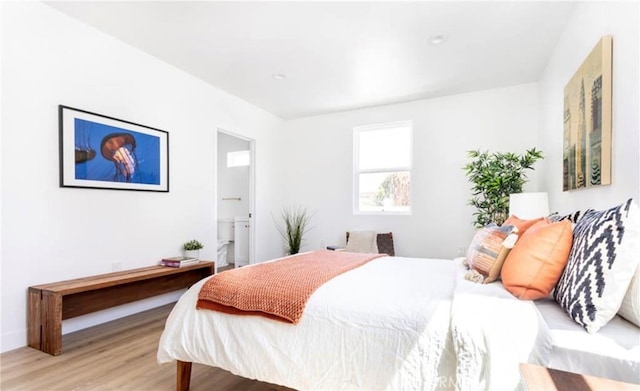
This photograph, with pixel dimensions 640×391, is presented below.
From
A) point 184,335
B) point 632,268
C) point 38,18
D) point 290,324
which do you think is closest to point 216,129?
point 38,18

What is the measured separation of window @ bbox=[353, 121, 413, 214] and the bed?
293cm

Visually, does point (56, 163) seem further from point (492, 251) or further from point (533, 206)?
point (533, 206)

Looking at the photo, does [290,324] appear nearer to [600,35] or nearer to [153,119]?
[600,35]

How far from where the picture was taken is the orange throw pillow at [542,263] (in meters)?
1.33

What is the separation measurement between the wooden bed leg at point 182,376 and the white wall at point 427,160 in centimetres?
332

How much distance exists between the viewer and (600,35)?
1.92 meters

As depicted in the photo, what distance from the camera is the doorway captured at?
545 centimetres

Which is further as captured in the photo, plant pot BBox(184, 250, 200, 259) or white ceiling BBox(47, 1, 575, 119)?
plant pot BBox(184, 250, 200, 259)

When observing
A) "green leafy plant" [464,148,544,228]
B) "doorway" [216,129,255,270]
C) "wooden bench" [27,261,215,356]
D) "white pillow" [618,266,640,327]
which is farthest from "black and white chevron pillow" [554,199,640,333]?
"doorway" [216,129,255,270]

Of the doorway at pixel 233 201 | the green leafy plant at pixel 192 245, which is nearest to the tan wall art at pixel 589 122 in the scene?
the green leafy plant at pixel 192 245

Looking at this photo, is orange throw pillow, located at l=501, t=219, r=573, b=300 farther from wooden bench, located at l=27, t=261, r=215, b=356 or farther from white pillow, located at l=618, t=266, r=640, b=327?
wooden bench, located at l=27, t=261, r=215, b=356

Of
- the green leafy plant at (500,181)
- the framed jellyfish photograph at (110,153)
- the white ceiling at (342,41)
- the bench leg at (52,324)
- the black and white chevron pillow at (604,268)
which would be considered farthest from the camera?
the green leafy plant at (500,181)

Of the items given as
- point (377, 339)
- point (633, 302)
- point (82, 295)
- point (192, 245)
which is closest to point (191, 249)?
point (192, 245)

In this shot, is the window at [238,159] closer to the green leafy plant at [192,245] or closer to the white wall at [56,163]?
the white wall at [56,163]
